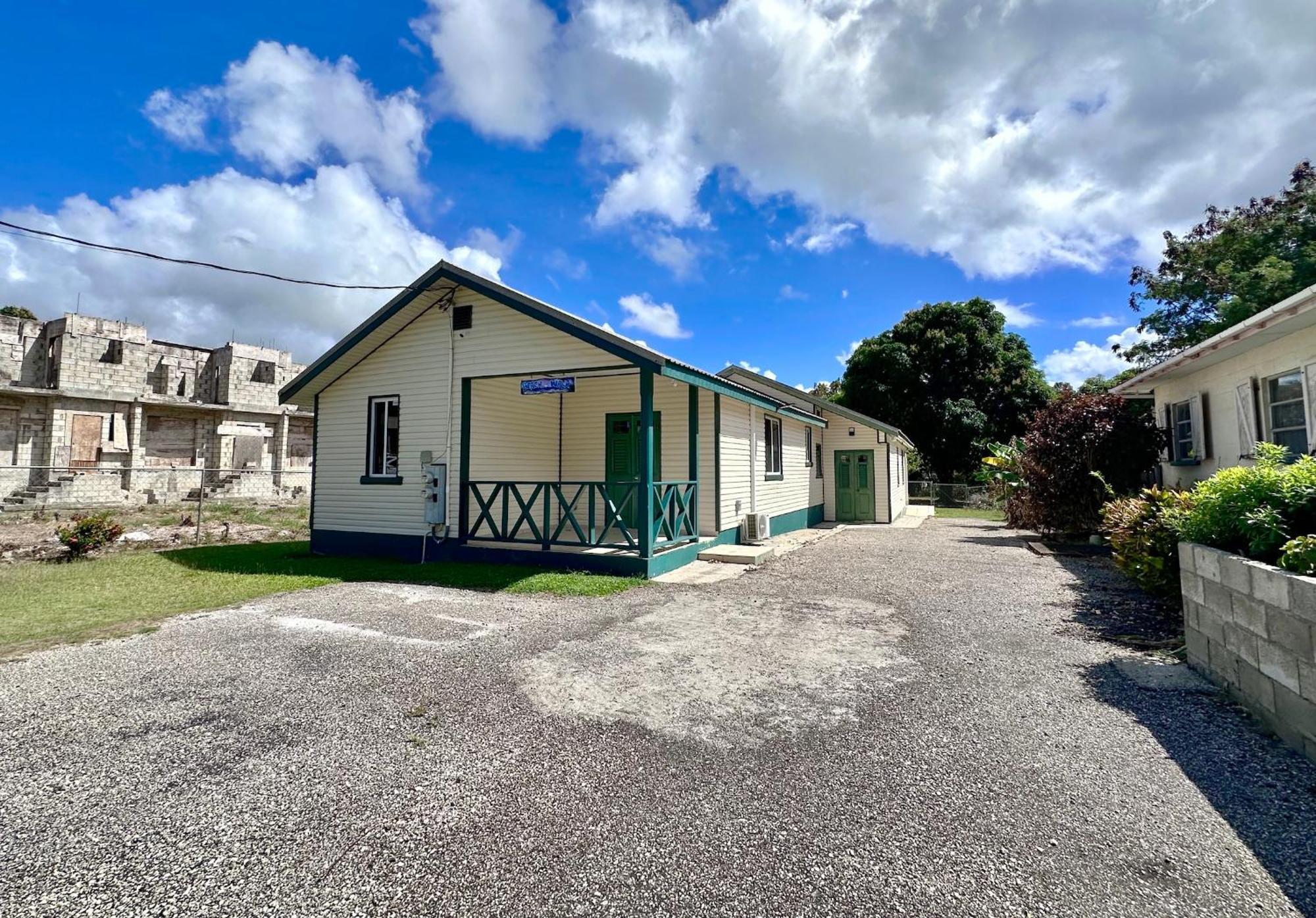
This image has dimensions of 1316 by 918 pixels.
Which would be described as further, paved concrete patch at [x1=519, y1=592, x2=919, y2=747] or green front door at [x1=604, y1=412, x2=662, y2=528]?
green front door at [x1=604, y1=412, x2=662, y2=528]

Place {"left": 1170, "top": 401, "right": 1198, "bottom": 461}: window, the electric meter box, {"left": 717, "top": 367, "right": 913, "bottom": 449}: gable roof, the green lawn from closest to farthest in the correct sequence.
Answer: the green lawn, the electric meter box, {"left": 1170, "top": 401, "right": 1198, "bottom": 461}: window, {"left": 717, "top": 367, "right": 913, "bottom": 449}: gable roof

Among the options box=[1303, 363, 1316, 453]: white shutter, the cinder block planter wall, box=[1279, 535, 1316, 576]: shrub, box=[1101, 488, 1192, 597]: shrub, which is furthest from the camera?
box=[1303, 363, 1316, 453]: white shutter

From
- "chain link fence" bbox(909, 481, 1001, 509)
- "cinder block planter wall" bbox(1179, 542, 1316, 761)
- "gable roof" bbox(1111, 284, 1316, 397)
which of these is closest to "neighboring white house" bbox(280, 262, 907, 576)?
"cinder block planter wall" bbox(1179, 542, 1316, 761)

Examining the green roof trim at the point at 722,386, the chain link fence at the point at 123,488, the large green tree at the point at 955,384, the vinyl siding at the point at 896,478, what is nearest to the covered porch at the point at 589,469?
the green roof trim at the point at 722,386

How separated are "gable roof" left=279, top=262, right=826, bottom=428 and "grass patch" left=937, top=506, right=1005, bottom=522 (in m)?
13.0

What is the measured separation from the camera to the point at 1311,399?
7641 millimetres

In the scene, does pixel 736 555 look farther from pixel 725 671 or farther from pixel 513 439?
pixel 725 671

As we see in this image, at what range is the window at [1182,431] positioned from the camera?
11.4 meters

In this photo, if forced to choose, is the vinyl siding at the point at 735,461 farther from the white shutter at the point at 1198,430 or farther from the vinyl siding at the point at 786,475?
the white shutter at the point at 1198,430

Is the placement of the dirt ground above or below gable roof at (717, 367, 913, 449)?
below

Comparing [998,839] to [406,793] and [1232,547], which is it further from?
[1232,547]

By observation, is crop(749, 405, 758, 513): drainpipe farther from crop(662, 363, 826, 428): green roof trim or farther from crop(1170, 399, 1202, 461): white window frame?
crop(1170, 399, 1202, 461): white window frame

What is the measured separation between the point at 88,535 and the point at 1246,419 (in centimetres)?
1973

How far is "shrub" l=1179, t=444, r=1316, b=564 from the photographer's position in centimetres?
376
